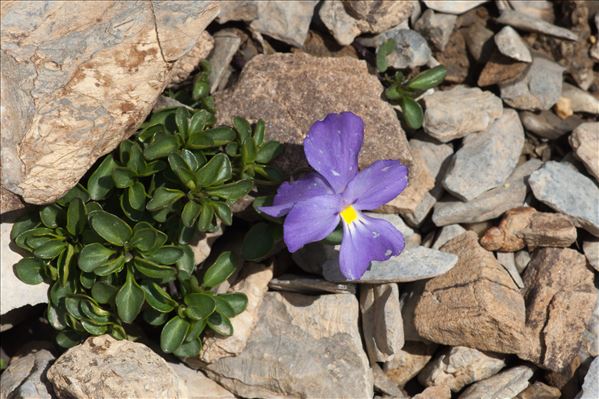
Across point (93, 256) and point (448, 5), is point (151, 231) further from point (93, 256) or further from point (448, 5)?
point (448, 5)

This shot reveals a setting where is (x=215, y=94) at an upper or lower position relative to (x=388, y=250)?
upper

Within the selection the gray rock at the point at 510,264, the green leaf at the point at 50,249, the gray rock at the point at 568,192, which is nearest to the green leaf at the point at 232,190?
the green leaf at the point at 50,249

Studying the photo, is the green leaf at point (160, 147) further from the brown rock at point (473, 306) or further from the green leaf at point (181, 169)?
the brown rock at point (473, 306)

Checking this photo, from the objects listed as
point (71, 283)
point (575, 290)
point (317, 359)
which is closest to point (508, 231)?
point (575, 290)

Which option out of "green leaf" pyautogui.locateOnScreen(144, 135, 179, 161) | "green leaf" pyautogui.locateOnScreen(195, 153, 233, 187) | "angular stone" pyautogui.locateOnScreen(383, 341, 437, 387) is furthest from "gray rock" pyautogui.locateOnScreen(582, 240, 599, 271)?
"green leaf" pyautogui.locateOnScreen(144, 135, 179, 161)

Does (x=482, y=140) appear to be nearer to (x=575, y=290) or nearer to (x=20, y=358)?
(x=575, y=290)

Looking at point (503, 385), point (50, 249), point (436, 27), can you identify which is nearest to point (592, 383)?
point (503, 385)

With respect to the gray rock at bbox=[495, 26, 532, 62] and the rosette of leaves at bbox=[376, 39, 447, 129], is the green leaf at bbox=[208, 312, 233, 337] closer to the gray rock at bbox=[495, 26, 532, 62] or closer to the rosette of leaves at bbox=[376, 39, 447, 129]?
the rosette of leaves at bbox=[376, 39, 447, 129]
